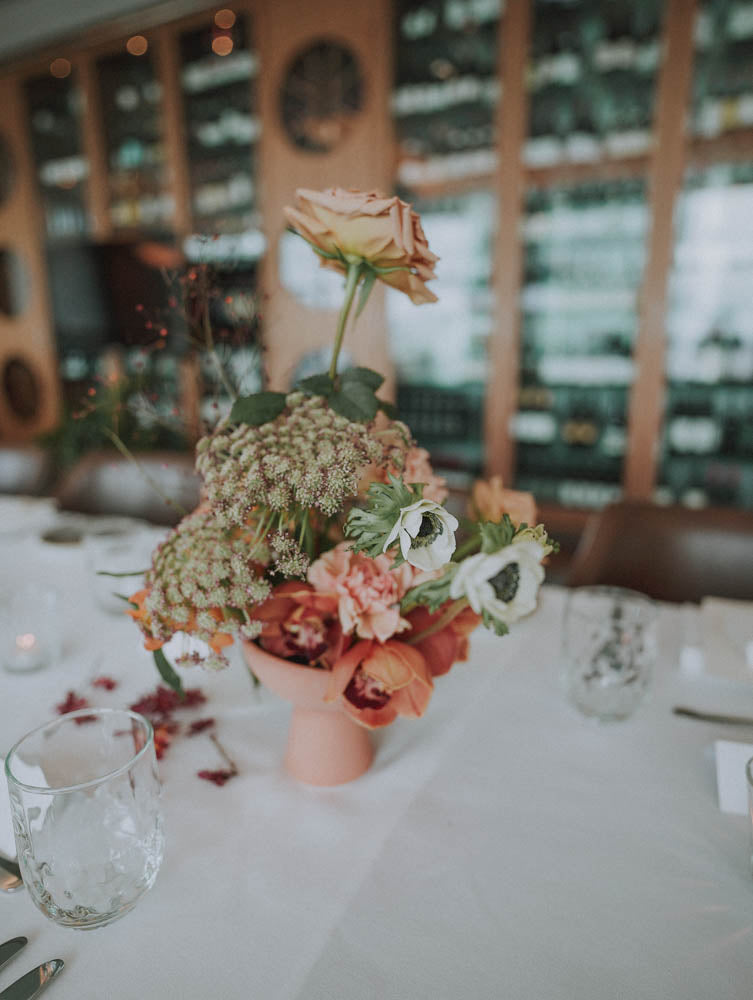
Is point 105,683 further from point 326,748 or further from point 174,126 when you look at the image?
point 174,126

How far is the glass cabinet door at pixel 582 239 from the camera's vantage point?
3062 mm

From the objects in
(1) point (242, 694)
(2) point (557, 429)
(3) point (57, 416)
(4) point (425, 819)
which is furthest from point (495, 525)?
(3) point (57, 416)

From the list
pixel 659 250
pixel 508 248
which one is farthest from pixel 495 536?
pixel 508 248

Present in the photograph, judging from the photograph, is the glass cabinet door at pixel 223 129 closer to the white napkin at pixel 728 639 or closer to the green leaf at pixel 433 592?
the white napkin at pixel 728 639

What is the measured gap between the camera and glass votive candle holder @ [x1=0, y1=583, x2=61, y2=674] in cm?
102

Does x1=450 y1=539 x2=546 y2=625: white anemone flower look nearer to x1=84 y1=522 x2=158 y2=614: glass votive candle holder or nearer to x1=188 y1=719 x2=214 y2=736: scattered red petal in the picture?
x1=188 y1=719 x2=214 y2=736: scattered red petal

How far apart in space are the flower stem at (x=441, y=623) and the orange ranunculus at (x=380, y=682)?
2 cm

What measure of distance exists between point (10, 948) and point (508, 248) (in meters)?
3.28

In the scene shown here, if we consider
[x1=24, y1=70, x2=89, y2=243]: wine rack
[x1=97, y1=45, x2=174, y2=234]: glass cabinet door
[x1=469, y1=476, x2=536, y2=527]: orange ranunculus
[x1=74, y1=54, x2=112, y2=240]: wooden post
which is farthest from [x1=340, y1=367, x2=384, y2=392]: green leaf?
[x1=24, y1=70, x2=89, y2=243]: wine rack

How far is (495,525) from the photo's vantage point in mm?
537

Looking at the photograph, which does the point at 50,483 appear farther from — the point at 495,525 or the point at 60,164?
the point at 60,164

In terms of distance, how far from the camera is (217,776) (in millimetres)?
771

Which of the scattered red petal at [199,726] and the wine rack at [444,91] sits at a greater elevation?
the wine rack at [444,91]

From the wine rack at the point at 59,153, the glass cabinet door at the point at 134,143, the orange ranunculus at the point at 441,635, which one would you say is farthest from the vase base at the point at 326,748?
the wine rack at the point at 59,153
